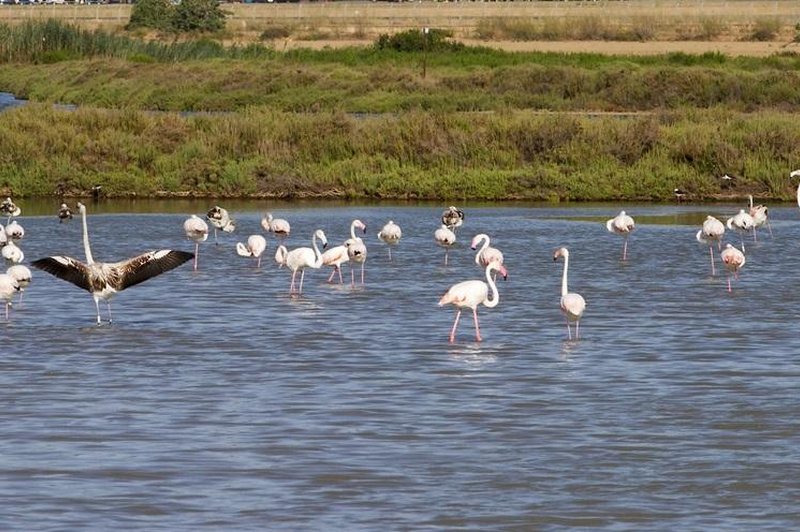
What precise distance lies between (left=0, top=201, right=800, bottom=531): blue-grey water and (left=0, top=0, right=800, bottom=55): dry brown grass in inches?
2296

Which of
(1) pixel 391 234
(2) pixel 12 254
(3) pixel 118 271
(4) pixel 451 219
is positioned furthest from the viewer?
(4) pixel 451 219

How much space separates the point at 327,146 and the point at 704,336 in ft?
59.6

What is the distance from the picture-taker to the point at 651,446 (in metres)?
11.4

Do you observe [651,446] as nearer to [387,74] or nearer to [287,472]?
[287,472]

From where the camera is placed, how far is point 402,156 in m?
33.3

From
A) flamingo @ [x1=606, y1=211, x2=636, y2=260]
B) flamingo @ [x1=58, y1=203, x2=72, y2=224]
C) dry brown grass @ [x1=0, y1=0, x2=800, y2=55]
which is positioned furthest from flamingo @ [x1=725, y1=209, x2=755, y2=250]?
dry brown grass @ [x1=0, y1=0, x2=800, y2=55]

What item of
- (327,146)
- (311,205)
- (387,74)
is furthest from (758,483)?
(387,74)

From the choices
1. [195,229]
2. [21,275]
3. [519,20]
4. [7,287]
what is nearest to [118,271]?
[7,287]

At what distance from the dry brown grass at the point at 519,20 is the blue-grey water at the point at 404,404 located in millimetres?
58318

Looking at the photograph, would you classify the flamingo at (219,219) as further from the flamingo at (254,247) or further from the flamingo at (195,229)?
the flamingo at (254,247)

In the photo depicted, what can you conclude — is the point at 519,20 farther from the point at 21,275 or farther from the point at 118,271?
the point at 118,271

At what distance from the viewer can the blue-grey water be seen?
9766 mm

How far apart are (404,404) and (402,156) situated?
2082 centimetres

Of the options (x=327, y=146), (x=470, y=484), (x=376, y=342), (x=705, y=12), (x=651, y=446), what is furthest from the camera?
(x=705, y=12)
